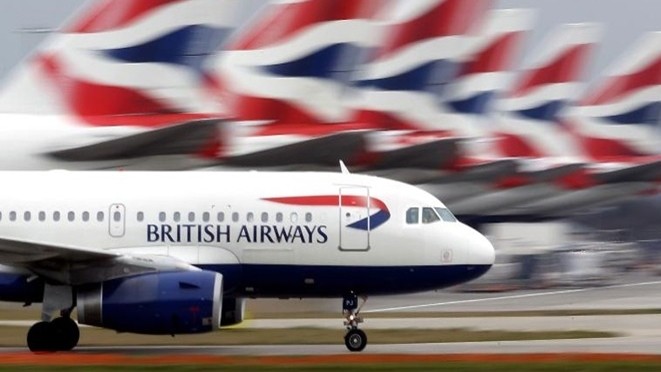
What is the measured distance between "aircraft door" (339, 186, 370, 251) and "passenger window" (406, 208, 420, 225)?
69cm

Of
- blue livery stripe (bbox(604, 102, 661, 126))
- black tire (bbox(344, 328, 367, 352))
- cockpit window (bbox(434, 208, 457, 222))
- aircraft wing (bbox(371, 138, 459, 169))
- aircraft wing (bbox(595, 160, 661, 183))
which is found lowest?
black tire (bbox(344, 328, 367, 352))

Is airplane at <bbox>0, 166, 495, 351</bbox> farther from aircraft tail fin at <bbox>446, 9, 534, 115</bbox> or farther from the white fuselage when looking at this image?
aircraft tail fin at <bbox>446, 9, 534, 115</bbox>

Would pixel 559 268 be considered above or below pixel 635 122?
below

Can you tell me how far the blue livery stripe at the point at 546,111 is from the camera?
77.4 meters

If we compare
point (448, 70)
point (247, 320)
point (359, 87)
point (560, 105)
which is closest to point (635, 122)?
point (560, 105)

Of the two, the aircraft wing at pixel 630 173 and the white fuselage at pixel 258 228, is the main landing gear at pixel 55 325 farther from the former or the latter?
the aircraft wing at pixel 630 173

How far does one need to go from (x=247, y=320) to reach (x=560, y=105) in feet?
155

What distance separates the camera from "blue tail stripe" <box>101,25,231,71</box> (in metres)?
43.3

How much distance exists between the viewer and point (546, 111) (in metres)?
77.6

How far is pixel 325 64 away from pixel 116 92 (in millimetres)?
13310

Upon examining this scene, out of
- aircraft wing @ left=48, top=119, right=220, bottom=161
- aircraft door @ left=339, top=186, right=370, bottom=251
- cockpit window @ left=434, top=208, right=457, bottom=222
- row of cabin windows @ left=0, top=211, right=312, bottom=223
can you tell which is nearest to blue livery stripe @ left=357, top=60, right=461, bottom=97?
aircraft wing @ left=48, top=119, right=220, bottom=161

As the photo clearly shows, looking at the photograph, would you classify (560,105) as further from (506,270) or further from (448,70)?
(506,270)

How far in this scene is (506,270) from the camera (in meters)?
55.5

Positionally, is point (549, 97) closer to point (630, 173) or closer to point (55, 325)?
point (630, 173)
